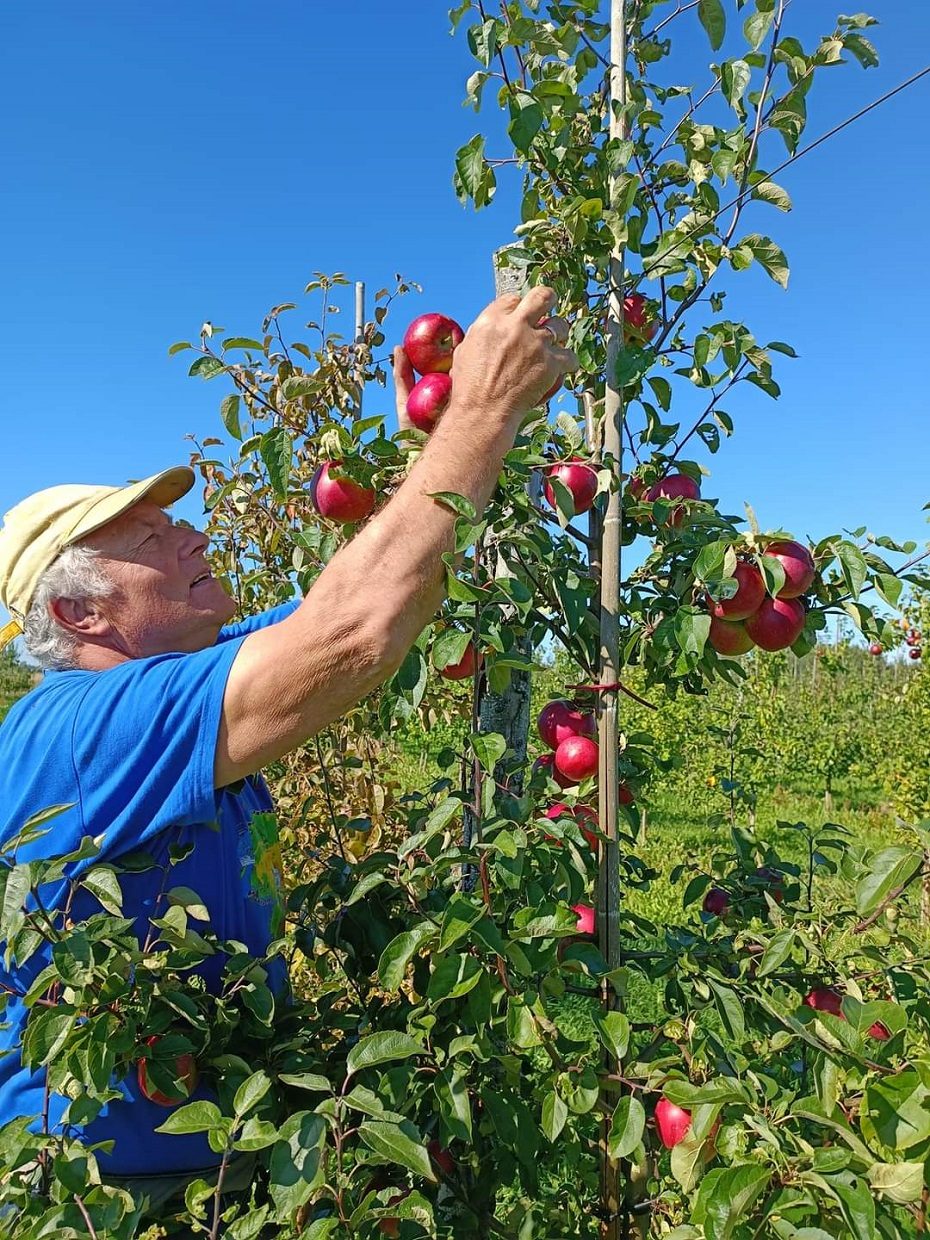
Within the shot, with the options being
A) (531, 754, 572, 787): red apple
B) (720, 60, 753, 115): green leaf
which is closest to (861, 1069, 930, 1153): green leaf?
(531, 754, 572, 787): red apple

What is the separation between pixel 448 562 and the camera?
3.71ft

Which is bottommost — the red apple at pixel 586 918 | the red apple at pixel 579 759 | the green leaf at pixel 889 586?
the red apple at pixel 586 918

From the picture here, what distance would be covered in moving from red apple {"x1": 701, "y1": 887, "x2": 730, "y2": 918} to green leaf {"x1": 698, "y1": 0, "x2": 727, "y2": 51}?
148 cm

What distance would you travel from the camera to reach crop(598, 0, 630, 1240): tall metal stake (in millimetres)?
1431

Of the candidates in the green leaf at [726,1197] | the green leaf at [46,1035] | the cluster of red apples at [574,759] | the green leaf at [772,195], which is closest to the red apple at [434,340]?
the green leaf at [772,195]

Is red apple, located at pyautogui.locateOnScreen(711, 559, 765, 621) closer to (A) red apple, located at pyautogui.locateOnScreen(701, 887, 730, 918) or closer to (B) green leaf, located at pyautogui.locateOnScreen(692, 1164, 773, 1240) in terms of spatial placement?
(A) red apple, located at pyautogui.locateOnScreen(701, 887, 730, 918)

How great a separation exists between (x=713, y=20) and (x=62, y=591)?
4.86 ft

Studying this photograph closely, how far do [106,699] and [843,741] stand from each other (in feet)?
37.3

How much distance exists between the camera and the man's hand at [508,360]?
4.04ft

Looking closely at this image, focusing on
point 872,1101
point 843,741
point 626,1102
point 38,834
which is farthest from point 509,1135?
point 843,741

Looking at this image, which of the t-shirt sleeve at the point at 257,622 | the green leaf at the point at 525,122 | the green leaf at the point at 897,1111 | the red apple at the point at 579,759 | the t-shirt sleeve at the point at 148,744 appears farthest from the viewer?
the t-shirt sleeve at the point at 257,622

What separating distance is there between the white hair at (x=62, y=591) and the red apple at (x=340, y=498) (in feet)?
1.35

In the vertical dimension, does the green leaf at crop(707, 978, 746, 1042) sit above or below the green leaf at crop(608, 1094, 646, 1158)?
above

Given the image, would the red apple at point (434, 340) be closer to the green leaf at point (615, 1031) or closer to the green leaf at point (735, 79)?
the green leaf at point (735, 79)
